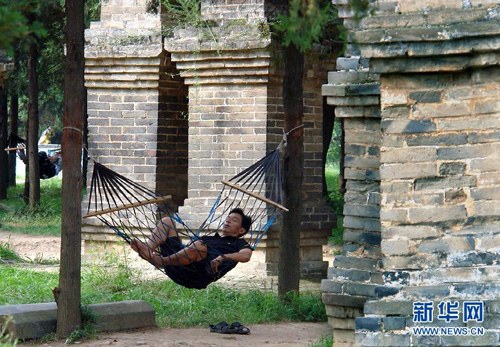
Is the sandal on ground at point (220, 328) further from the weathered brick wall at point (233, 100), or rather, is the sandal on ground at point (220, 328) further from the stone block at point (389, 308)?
the stone block at point (389, 308)

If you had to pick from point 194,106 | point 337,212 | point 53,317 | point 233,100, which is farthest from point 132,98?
point 337,212

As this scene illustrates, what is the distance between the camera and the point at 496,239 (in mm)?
6543

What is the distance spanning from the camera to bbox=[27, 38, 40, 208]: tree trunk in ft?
72.0

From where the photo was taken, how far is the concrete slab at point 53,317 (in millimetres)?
9983

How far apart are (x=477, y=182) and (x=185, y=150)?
9.29 meters


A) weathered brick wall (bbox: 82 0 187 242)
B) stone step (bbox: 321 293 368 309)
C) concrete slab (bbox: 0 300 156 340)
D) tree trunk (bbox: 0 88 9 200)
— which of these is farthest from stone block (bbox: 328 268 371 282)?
tree trunk (bbox: 0 88 9 200)

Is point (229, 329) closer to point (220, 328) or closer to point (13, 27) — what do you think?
point (220, 328)

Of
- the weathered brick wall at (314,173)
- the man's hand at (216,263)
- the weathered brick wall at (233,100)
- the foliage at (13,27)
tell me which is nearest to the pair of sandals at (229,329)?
the man's hand at (216,263)

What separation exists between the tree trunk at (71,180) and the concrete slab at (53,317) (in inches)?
6.3

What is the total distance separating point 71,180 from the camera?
33.3 feet

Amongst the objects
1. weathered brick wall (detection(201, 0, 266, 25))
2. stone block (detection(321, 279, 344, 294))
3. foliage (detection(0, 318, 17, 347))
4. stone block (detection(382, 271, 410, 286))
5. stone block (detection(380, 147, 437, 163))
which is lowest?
foliage (detection(0, 318, 17, 347))

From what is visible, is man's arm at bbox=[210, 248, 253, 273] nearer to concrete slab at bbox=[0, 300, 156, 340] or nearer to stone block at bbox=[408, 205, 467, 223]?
concrete slab at bbox=[0, 300, 156, 340]

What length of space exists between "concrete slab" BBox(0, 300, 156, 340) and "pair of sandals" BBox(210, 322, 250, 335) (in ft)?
2.12

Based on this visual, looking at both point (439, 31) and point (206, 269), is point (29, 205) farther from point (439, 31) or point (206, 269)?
point (439, 31)
